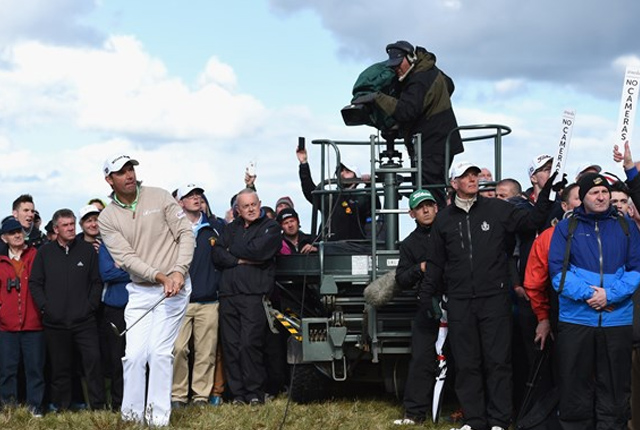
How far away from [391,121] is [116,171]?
303 centimetres

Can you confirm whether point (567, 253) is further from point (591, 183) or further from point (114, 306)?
point (114, 306)

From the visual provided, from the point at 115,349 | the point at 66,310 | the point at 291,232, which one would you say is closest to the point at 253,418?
the point at 115,349

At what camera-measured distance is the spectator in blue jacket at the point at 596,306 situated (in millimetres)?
8141

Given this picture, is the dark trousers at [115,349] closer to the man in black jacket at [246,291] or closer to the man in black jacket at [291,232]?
the man in black jacket at [246,291]

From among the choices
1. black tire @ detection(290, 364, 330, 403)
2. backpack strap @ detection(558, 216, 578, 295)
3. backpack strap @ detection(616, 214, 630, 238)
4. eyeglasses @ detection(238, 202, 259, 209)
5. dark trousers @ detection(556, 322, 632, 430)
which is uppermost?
eyeglasses @ detection(238, 202, 259, 209)

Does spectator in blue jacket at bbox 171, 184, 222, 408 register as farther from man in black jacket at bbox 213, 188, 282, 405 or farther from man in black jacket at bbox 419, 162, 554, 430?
man in black jacket at bbox 419, 162, 554, 430

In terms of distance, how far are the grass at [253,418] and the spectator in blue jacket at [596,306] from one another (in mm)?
1747

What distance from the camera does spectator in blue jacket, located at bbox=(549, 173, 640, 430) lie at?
8.14 metres

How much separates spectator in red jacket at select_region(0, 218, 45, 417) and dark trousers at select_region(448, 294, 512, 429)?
4470mm

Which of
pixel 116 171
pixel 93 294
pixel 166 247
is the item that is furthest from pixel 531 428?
pixel 93 294

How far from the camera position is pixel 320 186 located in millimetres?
11609

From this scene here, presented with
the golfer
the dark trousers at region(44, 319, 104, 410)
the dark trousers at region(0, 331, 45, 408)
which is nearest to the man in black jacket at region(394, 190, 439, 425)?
the golfer

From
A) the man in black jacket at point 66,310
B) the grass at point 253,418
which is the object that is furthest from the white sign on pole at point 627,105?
the man in black jacket at point 66,310

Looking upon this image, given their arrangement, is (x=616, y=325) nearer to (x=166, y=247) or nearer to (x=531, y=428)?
(x=531, y=428)
